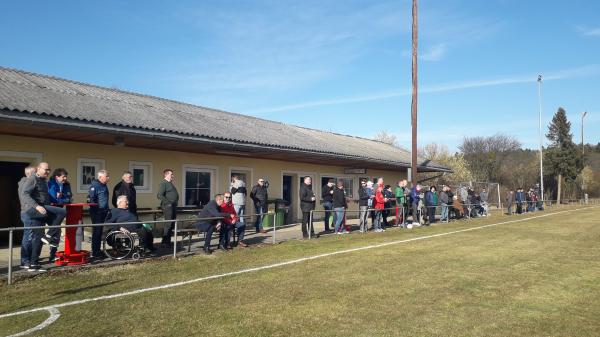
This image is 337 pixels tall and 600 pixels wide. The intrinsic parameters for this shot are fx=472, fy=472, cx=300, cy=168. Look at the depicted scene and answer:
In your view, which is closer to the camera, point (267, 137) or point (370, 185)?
point (370, 185)

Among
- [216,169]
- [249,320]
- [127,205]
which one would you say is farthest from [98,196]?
A: [216,169]

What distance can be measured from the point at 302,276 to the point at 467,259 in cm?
372

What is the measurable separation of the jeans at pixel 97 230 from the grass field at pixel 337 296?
1.04 meters

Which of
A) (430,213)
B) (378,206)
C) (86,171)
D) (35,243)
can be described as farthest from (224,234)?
(430,213)

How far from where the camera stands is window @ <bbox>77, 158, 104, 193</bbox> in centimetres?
1186

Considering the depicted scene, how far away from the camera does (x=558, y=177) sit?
175 feet

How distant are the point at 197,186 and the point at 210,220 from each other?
5045mm

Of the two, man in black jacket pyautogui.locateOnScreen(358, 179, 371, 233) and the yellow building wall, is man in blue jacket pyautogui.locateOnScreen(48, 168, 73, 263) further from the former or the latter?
man in black jacket pyautogui.locateOnScreen(358, 179, 371, 233)

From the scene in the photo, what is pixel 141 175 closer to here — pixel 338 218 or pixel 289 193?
pixel 338 218

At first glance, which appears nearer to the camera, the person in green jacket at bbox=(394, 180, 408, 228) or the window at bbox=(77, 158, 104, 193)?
the window at bbox=(77, 158, 104, 193)

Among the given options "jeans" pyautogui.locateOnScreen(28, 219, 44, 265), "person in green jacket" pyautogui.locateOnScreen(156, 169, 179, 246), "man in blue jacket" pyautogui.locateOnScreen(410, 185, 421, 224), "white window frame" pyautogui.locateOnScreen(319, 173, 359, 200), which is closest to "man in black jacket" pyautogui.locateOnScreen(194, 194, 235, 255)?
"person in green jacket" pyautogui.locateOnScreen(156, 169, 179, 246)

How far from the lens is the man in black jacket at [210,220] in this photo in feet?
32.6

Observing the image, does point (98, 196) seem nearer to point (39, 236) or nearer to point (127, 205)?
point (127, 205)

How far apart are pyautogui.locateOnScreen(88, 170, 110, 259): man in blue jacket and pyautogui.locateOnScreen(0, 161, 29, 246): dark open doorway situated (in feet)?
12.8
